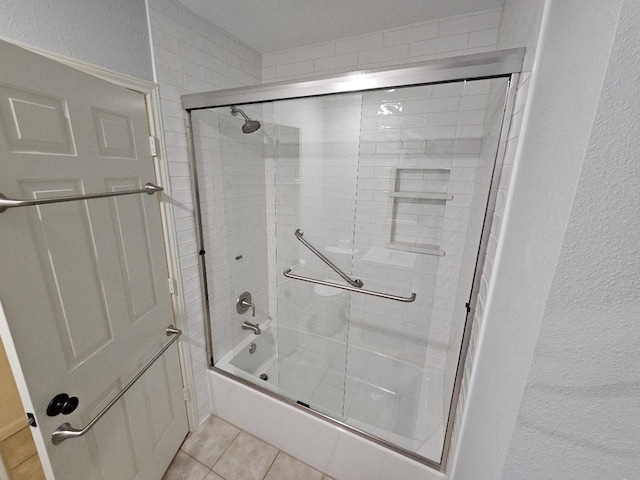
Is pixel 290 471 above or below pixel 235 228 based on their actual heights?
below

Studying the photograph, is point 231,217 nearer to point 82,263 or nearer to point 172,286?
point 172,286

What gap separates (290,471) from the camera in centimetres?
148

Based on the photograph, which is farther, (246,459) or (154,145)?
(246,459)

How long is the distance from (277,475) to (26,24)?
7.47 feet

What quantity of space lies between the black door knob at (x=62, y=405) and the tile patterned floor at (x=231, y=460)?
92 centimetres

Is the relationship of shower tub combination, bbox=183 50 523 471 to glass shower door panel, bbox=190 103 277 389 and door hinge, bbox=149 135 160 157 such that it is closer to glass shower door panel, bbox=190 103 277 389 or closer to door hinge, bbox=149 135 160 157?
glass shower door panel, bbox=190 103 277 389

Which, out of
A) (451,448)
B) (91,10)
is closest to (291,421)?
(451,448)

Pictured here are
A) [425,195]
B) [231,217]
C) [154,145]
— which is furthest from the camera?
[231,217]

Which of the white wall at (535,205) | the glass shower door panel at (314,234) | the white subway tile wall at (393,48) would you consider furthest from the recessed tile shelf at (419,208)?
the white wall at (535,205)

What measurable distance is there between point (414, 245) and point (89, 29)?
192cm

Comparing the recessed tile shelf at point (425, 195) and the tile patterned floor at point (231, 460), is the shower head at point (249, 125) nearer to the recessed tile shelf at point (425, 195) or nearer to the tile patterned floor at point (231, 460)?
the recessed tile shelf at point (425, 195)

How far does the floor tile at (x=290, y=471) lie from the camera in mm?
1451

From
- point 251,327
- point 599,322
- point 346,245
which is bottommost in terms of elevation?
point 251,327

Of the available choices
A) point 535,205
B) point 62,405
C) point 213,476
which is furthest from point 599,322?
point 213,476
